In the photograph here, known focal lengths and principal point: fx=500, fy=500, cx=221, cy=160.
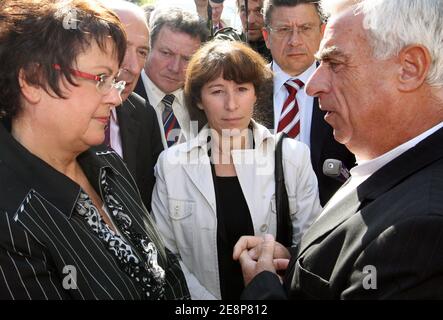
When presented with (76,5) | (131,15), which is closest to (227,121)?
(131,15)

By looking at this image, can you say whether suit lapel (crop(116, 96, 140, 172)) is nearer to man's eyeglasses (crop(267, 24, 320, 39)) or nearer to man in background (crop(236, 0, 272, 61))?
man's eyeglasses (crop(267, 24, 320, 39))

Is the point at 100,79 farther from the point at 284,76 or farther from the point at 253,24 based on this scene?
the point at 253,24

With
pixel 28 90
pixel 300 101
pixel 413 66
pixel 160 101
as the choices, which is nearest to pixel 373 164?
pixel 413 66

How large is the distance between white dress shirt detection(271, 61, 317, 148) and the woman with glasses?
1.86m

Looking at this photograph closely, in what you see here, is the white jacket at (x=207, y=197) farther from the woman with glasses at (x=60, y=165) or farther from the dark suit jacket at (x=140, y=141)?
the woman with glasses at (x=60, y=165)

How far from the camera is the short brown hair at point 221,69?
3.26 m

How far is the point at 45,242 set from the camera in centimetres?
172

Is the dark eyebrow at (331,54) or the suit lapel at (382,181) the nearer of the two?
the suit lapel at (382,181)

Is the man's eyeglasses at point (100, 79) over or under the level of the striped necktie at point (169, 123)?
over

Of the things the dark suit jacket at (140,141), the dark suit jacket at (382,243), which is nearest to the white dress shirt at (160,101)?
the dark suit jacket at (140,141)

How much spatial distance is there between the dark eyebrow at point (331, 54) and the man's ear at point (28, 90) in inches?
45.7

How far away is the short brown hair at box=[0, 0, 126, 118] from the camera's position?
1.92m

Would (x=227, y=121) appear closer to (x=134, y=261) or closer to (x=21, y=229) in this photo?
(x=134, y=261)

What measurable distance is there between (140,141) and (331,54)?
1694mm
